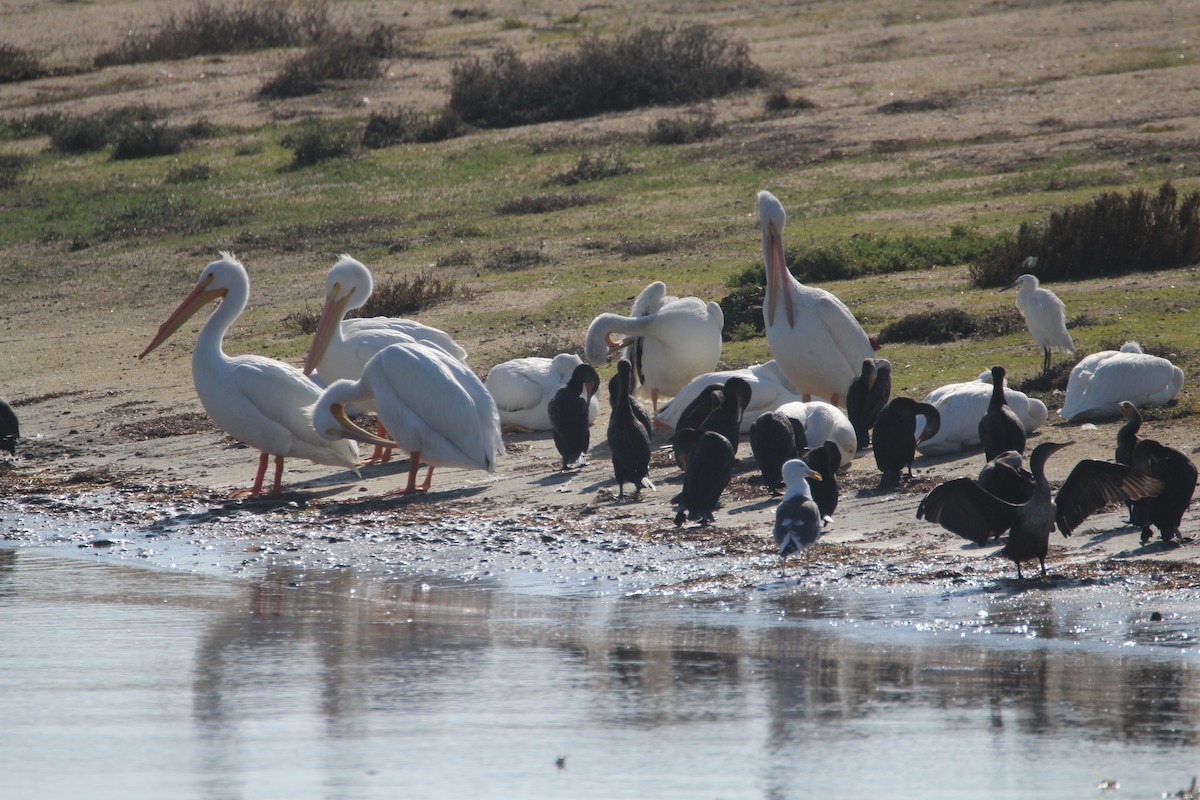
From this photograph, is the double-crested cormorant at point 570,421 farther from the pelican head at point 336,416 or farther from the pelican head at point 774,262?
the pelican head at point 774,262

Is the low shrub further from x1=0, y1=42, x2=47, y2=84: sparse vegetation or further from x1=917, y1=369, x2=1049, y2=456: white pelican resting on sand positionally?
x1=917, y1=369, x2=1049, y2=456: white pelican resting on sand

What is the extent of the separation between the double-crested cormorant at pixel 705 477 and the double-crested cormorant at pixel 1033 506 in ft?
4.61

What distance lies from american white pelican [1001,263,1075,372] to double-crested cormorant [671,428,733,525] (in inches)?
133

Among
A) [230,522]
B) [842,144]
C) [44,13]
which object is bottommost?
[230,522]

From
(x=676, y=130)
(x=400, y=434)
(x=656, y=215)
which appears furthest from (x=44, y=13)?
(x=400, y=434)

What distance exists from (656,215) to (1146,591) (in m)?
11.4

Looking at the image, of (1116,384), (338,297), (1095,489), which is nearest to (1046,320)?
(1116,384)

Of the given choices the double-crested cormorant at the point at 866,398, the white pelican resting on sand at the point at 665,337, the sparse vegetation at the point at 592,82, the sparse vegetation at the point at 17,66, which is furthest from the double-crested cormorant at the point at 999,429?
the sparse vegetation at the point at 17,66

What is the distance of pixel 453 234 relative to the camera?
688 inches

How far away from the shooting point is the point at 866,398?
389 inches

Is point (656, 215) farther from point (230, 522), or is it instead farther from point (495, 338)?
point (230, 522)

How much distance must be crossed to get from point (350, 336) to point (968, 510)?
17.0 feet

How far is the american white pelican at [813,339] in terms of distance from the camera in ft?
34.5

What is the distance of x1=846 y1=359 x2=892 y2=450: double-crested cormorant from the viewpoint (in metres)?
9.86
